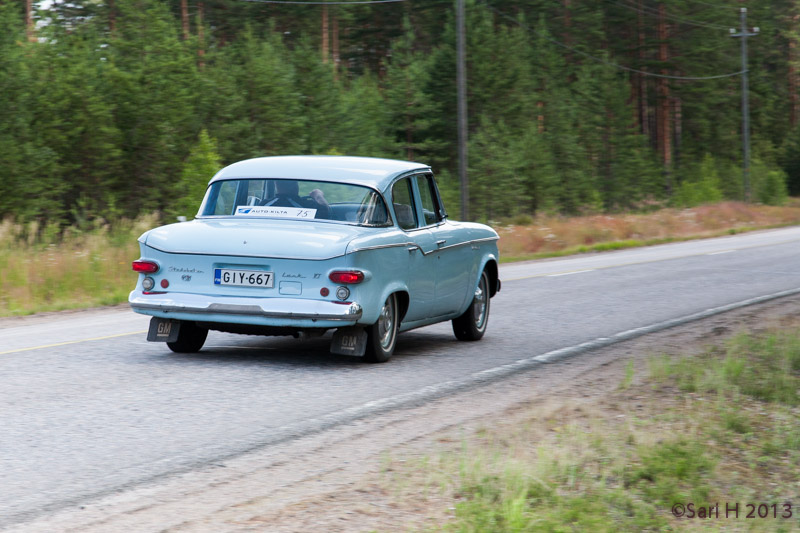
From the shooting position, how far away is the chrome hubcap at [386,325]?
8.91 meters

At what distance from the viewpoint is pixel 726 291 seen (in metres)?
16.8

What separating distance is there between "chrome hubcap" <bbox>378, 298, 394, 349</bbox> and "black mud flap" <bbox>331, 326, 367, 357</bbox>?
203mm

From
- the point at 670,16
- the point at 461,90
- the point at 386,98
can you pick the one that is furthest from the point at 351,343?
the point at 670,16

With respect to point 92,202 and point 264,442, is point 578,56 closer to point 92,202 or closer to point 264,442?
point 92,202

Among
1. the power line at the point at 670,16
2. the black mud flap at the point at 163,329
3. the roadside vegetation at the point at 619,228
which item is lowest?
the roadside vegetation at the point at 619,228

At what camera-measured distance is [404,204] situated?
965 centimetres

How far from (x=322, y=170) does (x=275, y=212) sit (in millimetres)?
586

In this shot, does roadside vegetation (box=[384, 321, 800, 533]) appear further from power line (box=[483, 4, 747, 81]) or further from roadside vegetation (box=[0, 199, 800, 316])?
power line (box=[483, 4, 747, 81])

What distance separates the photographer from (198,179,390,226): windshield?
905cm

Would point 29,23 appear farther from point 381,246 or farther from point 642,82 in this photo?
point 642,82

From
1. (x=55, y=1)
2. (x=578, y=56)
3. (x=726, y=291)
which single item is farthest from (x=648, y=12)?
(x=726, y=291)

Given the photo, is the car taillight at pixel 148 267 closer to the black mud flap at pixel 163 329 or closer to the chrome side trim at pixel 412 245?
the black mud flap at pixel 163 329

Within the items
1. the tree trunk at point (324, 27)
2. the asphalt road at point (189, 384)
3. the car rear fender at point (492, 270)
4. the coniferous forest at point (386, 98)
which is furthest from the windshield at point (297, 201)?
the tree trunk at point (324, 27)

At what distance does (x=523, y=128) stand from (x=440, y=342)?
4041 centimetres
